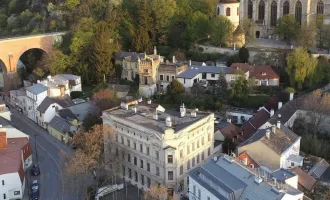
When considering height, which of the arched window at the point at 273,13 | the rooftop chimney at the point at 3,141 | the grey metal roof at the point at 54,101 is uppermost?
the arched window at the point at 273,13

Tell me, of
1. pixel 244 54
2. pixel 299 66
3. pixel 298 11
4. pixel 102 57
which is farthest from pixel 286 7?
pixel 102 57

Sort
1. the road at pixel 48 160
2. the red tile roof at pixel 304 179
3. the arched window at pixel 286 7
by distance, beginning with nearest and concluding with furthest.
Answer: the red tile roof at pixel 304 179 → the road at pixel 48 160 → the arched window at pixel 286 7

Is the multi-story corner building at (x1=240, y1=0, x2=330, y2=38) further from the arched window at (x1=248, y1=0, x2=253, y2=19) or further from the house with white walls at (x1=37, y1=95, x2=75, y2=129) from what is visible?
the house with white walls at (x1=37, y1=95, x2=75, y2=129)

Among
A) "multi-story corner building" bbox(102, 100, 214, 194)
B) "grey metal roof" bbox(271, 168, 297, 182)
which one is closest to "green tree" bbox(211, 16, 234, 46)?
"multi-story corner building" bbox(102, 100, 214, 194)

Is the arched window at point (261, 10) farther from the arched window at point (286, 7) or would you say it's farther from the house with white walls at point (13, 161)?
the house with white walls at point (13, 161)

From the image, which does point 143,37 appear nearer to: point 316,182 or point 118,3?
point 118,3

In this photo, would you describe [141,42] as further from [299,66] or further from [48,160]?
[48,160]

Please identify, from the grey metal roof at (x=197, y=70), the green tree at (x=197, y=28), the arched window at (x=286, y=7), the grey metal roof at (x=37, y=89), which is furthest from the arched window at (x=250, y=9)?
the grey metal roof at (x=37, y=89)
